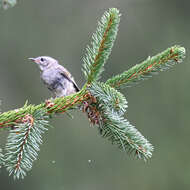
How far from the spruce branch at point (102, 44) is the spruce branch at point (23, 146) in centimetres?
39

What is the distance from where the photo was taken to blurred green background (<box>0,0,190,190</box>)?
27.9 feet

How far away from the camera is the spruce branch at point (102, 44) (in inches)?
86.6

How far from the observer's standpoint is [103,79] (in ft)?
28.5

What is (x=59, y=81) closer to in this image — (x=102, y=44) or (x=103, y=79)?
(x=102, y=44)

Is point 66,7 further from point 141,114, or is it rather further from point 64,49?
point 141,114

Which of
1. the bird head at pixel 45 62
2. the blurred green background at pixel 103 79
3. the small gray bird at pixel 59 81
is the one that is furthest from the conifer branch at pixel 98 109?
the blurred green background at pixel 103 79

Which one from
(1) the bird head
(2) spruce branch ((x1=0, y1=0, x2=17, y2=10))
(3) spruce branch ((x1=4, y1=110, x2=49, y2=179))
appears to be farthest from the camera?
(1) the bird head

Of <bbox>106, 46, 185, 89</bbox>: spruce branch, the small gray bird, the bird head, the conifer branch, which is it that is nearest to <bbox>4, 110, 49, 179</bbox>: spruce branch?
the conifer branch

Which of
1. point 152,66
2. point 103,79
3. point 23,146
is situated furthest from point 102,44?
point 103,79

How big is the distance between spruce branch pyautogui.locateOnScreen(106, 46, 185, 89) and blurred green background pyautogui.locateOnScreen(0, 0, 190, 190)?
6010 mm

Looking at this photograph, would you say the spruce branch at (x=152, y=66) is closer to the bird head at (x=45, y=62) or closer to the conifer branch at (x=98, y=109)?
the conifer branch at (x=98, y=109)

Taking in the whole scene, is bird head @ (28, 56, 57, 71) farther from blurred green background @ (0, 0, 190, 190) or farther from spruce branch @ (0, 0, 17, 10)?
blurred green background @ (0, 0, 190, 190)

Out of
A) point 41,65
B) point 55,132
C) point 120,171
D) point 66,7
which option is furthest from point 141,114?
point 41,65

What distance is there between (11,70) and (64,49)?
4.08 ft
